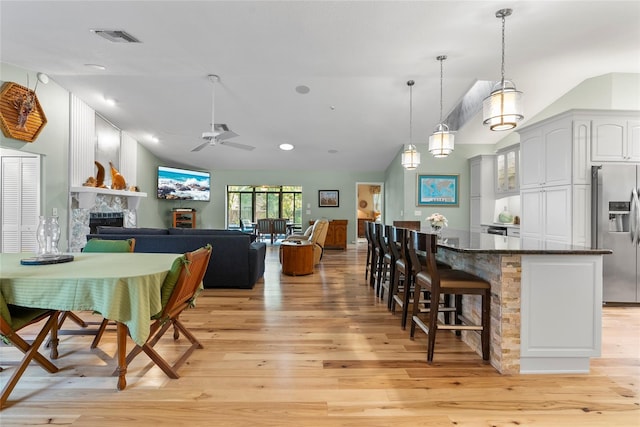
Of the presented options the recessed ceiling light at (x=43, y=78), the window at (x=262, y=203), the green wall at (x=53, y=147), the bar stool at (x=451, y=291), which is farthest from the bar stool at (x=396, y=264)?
the window at (x=262, y=203)

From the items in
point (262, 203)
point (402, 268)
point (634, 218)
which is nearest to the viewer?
point (402, 268)

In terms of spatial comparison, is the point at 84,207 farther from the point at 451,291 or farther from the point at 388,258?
the point at 451,291

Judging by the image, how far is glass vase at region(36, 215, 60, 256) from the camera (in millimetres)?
2145

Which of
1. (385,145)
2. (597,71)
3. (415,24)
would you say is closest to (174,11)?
(415,24)

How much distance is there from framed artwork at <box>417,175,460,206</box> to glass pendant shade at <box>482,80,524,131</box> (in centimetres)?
445

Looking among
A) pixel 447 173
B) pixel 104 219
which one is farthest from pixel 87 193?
pixel 447 173

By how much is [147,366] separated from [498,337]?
2.53 metres

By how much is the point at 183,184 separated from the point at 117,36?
6426 millimetres

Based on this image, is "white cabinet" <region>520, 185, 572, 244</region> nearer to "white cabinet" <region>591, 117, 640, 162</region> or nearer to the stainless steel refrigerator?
the stainless steel refrigerator

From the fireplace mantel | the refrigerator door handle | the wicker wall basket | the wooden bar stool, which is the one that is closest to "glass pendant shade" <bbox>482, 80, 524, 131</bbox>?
the wooden bar stool

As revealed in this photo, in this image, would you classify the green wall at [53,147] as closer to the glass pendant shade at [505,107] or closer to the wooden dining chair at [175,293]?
the wooden dining chair at [175,293]

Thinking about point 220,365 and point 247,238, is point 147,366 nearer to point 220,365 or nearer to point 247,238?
point 220,365

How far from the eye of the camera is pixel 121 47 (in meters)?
3.35

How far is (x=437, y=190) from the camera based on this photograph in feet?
22.9
